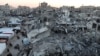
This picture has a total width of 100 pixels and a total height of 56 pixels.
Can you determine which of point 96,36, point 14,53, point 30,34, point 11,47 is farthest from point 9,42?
point 96,36

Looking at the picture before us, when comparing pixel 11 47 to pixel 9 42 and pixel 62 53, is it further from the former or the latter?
pixel 62 53

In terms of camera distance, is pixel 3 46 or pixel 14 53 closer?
pixel 3 46

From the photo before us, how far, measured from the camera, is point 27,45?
306 inches

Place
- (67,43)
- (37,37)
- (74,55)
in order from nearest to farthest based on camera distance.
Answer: (74,55)
(67,43)
(37,37)

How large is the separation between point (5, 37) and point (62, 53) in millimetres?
2849

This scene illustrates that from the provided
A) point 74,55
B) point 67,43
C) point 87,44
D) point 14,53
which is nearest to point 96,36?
point 87,44

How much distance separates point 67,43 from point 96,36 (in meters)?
1.57

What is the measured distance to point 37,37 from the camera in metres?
8.46

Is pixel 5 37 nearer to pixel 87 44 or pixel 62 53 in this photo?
pixel 62 53

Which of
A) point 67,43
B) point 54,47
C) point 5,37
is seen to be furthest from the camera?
point 5,37

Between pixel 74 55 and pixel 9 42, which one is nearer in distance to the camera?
pixel 74 55

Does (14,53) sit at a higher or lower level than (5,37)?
lower

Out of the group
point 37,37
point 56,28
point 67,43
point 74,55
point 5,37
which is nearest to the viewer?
point 74,55

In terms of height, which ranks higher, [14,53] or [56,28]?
[56,28]
